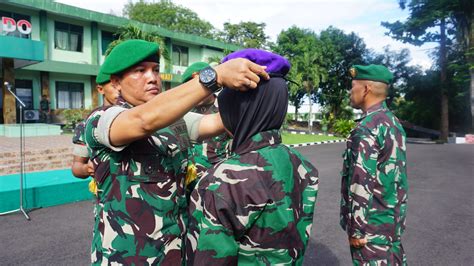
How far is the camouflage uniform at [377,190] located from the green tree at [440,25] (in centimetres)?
2263

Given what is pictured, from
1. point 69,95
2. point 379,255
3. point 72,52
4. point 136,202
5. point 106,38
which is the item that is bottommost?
point 379,255

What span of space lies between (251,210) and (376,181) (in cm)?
139

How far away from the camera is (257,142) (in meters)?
1.13

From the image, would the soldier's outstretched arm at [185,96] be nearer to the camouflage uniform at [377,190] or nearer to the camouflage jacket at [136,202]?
the camouflage jacket at [136,202]

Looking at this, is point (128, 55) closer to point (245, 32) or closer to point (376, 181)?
point (376, 181)

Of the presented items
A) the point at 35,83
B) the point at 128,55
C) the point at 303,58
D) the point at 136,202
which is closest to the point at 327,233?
the point at 136,202

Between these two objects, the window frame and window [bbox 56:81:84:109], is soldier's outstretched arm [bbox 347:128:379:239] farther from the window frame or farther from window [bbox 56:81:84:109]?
the window frame

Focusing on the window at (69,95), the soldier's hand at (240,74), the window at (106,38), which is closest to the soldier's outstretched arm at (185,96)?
the soldier's hand at (240,74)

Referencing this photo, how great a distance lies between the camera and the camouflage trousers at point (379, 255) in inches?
80.4

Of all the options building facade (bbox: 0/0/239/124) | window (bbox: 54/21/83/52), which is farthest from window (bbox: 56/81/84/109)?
window (bbox: 54/21/83/52)

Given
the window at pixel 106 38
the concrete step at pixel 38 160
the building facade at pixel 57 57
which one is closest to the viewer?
the concrete step at pixel 38 160

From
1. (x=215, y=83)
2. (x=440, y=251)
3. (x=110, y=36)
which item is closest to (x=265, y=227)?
(x=215, y=83)

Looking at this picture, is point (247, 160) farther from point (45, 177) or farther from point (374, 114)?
point (45, 177)

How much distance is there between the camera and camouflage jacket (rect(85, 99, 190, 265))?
1372mm
